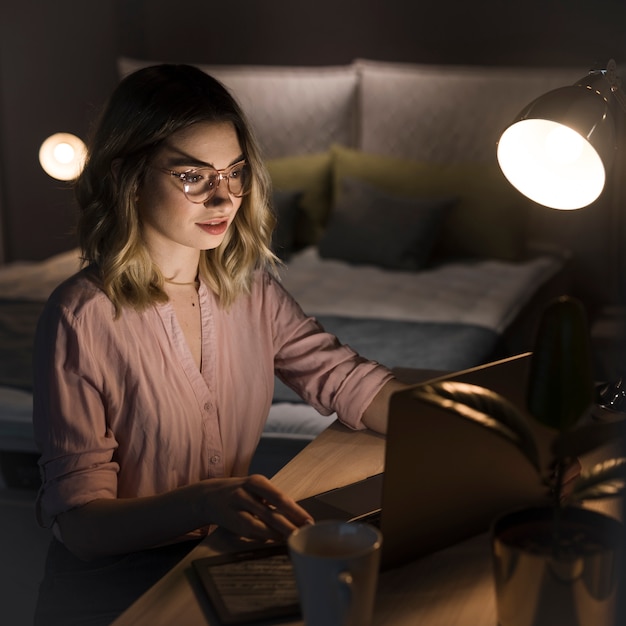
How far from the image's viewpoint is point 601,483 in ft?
2.72

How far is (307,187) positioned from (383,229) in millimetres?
510

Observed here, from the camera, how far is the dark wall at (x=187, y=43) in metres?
4.10

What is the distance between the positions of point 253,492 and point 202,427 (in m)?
0.39

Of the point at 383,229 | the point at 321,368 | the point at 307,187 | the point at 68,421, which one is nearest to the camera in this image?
the point at 68,421

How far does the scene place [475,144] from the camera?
4.00m

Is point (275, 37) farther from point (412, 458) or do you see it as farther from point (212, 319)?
point (412, 458)

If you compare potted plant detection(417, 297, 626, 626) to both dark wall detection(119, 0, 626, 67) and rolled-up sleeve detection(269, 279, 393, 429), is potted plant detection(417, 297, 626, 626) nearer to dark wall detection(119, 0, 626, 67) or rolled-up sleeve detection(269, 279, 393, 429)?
rolled-up sleeve detection(269, 279, 393, 429)

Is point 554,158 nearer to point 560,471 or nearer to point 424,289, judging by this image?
point 560,471

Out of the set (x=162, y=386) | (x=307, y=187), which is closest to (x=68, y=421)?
(x=162, y=386)

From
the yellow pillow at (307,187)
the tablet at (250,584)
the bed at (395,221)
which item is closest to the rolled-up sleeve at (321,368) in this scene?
the tablet at (250,584)

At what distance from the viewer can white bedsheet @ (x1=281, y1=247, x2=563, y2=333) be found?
305 centimetres

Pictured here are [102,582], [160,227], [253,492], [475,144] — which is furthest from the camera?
[475,144]

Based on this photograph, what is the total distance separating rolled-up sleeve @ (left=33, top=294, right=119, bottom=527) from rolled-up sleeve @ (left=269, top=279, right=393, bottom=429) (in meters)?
0.37

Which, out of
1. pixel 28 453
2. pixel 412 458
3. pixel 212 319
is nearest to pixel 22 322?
pixel 28 453
